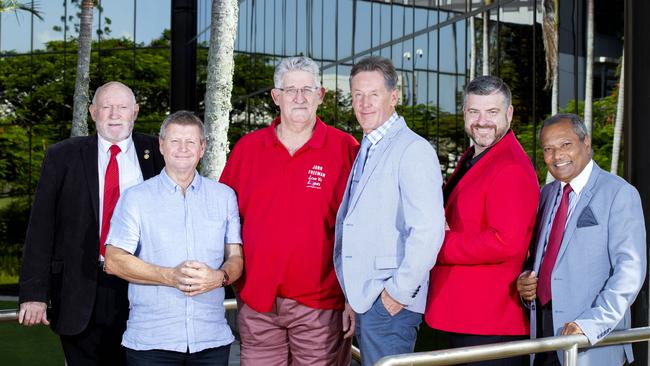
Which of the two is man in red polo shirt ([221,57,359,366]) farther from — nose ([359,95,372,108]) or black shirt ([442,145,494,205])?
black shirt ([442,145,494,205])

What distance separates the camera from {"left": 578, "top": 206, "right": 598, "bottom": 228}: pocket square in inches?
147

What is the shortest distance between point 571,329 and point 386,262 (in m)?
0.80

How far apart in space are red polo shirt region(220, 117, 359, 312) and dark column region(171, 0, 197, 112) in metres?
17.6

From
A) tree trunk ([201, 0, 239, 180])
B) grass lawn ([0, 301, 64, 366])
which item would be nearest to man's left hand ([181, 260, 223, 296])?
grass lawn ([0, 301, 64, 366])

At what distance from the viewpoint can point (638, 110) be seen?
5.12 m

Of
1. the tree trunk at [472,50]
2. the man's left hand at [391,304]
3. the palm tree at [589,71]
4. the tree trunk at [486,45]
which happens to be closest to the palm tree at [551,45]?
the palm tree at [589,71]

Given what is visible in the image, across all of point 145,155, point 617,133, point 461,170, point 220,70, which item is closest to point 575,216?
point 461,170

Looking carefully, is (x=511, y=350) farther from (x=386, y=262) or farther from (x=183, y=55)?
(x=183, y=55)

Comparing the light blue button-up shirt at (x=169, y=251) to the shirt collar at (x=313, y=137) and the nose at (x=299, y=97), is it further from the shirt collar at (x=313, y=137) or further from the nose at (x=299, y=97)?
the nose at (x=299, y=97)

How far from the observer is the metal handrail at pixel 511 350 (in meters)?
3.05

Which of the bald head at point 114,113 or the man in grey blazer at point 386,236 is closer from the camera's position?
the man in grey blazer at point 386,236

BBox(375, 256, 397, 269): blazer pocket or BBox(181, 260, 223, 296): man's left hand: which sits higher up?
BBox(375, 256, 397, 269): blazer pocket

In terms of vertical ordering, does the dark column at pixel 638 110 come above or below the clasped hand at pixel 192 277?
above

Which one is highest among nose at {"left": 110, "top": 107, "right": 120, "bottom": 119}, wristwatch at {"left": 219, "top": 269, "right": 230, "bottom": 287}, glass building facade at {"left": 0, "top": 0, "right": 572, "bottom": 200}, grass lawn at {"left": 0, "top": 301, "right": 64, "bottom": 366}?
glass building facade at {"left": 0, "top": 0, "right": 572, "bottom": 200}
